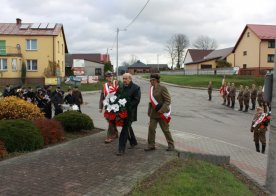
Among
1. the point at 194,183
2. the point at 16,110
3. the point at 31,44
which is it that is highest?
the point at 31,44

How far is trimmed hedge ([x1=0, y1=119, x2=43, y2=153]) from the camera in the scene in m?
8.75

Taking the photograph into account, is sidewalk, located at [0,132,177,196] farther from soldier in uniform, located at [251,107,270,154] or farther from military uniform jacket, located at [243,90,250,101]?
military uniform jacket, located at [243,90,250,101]

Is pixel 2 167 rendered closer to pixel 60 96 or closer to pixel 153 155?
pixel 153 155

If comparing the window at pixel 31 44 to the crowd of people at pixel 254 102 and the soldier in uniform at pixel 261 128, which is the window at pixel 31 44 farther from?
the soldier in uniform at pixel 261 128

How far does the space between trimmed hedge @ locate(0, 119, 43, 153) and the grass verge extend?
10.4 feet

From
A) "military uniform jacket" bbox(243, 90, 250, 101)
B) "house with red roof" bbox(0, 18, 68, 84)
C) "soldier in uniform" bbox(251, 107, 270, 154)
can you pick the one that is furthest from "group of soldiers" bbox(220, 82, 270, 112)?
"house with red roof" bbox(0, 18, 68, 84)

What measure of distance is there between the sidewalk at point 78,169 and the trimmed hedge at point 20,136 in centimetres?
33

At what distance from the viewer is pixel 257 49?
58.0 m

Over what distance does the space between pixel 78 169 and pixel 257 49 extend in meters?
54.4

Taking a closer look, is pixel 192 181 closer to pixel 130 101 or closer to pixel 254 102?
pixel 130 101

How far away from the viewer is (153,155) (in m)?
8.50

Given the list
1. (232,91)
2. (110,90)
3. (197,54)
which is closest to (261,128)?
(110,90)

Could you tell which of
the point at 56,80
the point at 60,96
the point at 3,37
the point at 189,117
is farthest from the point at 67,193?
the point at 3,37

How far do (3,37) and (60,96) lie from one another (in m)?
37.7
